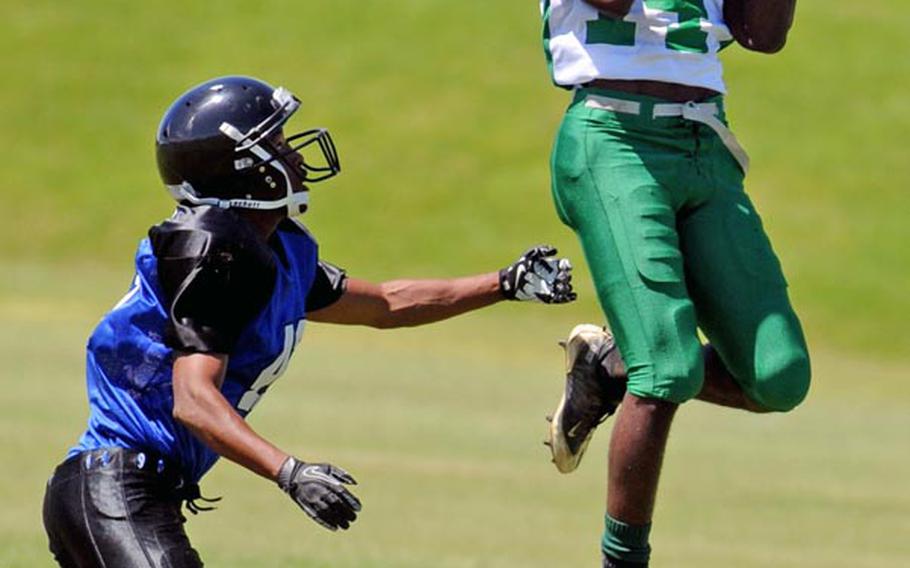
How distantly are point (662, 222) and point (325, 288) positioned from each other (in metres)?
1.01

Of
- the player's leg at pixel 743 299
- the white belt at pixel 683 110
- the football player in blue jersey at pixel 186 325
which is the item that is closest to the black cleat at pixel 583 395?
the player's leg at pixel 743 299

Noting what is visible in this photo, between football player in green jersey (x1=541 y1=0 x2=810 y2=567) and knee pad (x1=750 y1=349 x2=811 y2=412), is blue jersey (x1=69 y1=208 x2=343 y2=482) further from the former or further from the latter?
knee pad (x1=750 y1=349 x2=811 y2=412)

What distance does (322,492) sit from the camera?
14.6 feet

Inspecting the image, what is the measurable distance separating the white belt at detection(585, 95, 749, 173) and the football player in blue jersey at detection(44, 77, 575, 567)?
874 millimetres

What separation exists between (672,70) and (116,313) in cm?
179

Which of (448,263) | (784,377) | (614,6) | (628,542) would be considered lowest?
(448,263)

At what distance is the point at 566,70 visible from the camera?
230 inches

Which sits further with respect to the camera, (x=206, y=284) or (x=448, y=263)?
(x=448, y=263)

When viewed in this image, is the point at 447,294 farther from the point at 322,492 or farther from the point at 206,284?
the point at 322,492

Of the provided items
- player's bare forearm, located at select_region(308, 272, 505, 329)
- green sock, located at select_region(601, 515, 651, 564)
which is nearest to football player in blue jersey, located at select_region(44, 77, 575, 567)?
player's bare forearm, located at select_region(308, 272, 505, 329)

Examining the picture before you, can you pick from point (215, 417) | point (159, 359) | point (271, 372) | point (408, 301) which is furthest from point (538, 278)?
point (215, 417)

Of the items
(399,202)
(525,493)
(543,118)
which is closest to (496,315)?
(399,202)

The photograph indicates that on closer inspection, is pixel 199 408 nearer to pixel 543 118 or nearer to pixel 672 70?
pixel 672 70

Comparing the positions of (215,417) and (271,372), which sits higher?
(215,417)
